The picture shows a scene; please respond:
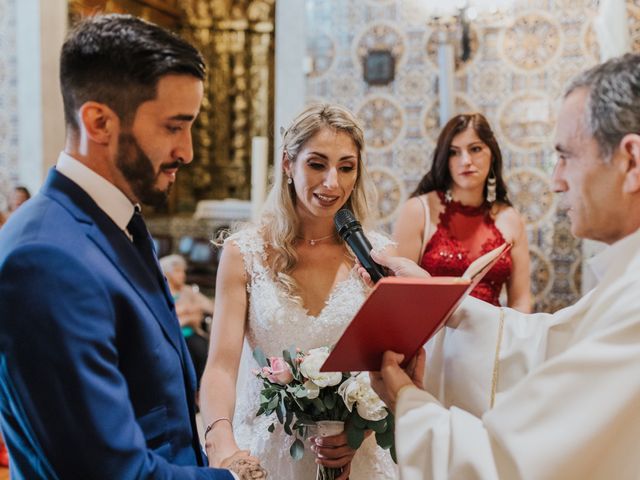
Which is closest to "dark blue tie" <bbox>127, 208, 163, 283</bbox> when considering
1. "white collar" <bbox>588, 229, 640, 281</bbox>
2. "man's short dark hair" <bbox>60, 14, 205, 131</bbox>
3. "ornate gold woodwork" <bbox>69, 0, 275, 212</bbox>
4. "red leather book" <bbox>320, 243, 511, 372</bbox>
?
"man's short dark hair" <bbox>60, 14, 205, 131</bbox>

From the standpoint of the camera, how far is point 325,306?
2.36 meters

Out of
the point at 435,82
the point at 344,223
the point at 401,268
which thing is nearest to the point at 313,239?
the point at 401,268

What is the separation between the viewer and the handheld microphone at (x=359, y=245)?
5.70 ft

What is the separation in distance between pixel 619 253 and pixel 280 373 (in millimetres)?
904

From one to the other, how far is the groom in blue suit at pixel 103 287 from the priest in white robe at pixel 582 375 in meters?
0.46

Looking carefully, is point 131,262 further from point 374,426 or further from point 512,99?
point 512,99

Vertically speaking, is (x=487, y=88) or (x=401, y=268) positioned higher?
(x=487, y=88)

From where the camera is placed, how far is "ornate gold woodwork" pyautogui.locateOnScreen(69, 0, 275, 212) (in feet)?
32.6

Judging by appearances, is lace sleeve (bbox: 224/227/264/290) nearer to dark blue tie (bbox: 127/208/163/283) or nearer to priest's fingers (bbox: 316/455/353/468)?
priest's fingers (bbox: 316/455/353/468)

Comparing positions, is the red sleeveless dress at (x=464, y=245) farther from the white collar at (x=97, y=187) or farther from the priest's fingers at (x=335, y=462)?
the white collar at (x=97, y=187)

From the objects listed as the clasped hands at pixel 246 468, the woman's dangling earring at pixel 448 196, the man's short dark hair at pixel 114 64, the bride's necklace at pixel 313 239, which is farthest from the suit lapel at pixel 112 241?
the woman's dangling earring at pixel 448 196

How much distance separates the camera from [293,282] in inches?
93.7

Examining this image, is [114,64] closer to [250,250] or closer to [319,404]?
[319,404]

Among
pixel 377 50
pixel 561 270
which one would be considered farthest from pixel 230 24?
pixel 561 270
